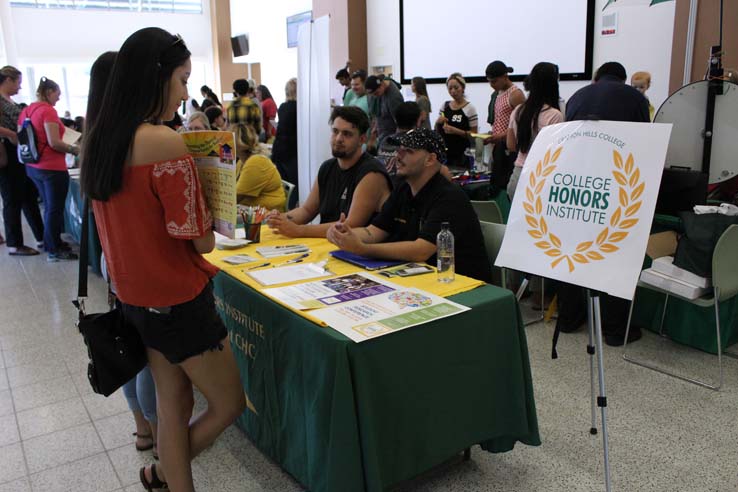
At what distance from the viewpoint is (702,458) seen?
2.12m

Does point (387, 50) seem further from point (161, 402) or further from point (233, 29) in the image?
point (161, 402)

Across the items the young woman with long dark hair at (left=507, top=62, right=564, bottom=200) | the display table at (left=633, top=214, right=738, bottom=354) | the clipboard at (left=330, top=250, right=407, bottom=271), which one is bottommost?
the display table at (left=633, top=214, right=738, bottom=354)

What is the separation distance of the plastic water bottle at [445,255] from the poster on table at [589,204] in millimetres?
226

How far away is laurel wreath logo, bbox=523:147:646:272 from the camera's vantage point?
1739 mm

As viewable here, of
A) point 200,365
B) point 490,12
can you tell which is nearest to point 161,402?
point 200,365

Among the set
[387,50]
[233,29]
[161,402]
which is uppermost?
[233,29]

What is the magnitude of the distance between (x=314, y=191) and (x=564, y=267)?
1508 mm

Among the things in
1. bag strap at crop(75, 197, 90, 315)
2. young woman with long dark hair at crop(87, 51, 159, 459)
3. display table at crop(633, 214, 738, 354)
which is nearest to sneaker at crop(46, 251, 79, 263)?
young woman with long dark hair at crop(87, 51, 159, 459)

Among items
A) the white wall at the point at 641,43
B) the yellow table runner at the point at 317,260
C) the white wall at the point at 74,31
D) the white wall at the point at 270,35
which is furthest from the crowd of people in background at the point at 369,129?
the white wall at the point at 74,31

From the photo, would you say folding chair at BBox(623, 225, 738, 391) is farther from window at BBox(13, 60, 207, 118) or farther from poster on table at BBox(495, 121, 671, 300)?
window at BBox(13, 60, 207, 118)

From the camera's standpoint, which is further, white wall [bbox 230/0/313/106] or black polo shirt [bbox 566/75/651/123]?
white wall [bbox 230/0/313/106]

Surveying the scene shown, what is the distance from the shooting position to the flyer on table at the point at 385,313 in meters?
1.58

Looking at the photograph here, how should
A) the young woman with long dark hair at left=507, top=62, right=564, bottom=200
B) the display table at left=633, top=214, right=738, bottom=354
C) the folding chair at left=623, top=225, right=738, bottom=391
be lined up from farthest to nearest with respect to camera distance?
1. the young woman with long dark hair at left=507, top=62, right=564, bottom=200
2. the display table at left=633, top=214, right=738, bottom=354
3. the folding chair at left=623, top=225, right=738, bottom=391

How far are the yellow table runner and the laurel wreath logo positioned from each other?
0.27 metres
